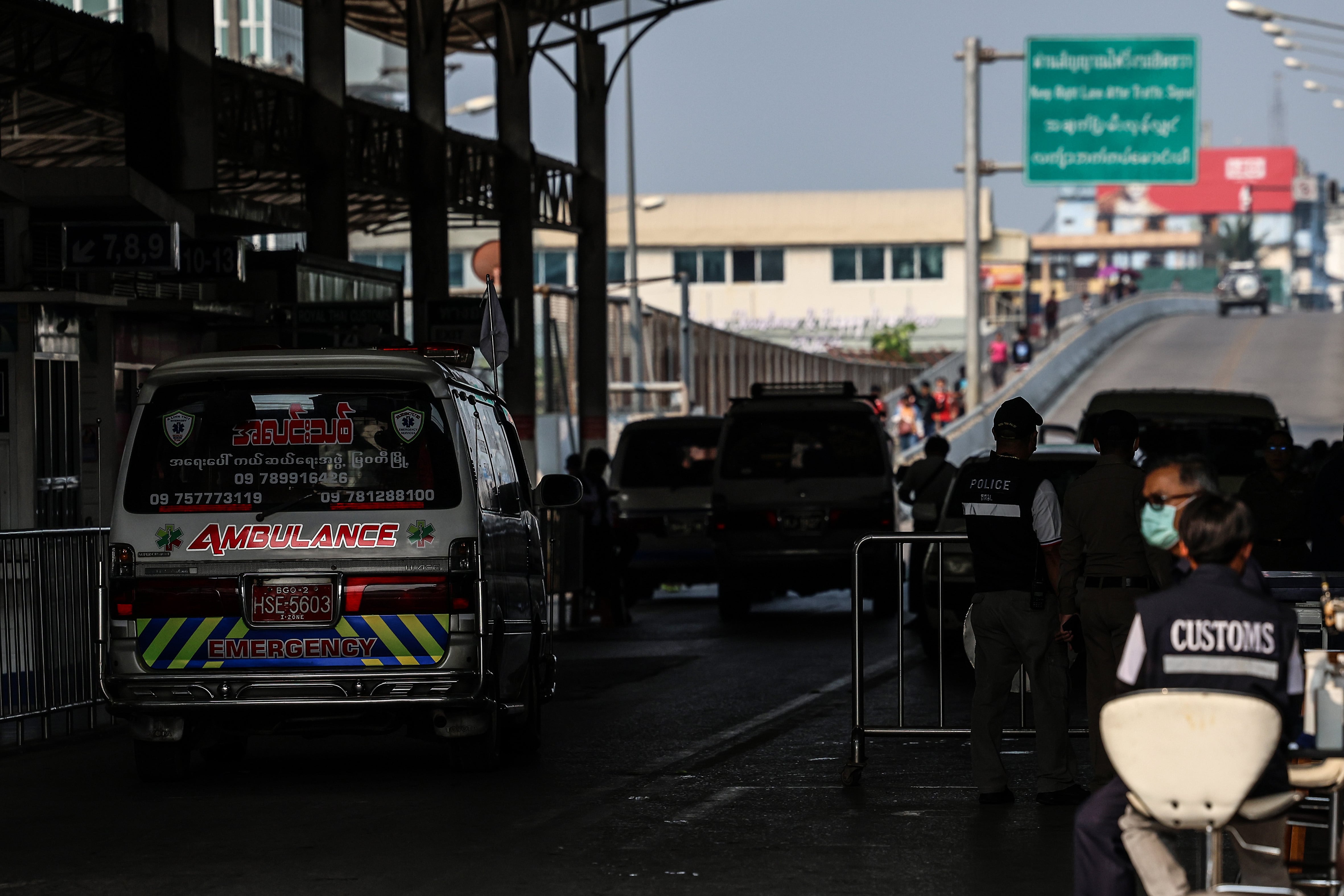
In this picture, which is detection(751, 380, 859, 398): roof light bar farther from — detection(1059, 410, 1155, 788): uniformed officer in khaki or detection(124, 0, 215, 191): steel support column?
detection(1059, 410, 1155, 788): uniformed officer in khaki

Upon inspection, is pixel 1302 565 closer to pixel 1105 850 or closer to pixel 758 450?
pixel 758 450

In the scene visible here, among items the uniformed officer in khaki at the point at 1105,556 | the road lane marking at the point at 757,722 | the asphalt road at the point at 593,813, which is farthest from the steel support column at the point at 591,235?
the uniformed officer in khaki at the point at 1105,556

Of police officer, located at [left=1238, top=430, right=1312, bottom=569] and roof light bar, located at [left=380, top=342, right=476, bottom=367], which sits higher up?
roof light bar, located at [left=380, top=342, right=476, bottom=367]

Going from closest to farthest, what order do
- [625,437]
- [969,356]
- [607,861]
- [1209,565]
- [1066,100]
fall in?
[1209,565], [607,861], [625,437], [1066,100], [969,356]

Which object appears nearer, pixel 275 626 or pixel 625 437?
pixel 275 626

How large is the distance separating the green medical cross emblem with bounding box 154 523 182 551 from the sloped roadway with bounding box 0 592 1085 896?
3.93 ft

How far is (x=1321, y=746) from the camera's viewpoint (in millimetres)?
6199

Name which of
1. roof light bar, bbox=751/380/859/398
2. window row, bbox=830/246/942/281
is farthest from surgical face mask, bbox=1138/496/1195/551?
window row, bbox=830/246/942/281

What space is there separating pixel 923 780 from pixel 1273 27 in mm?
23657

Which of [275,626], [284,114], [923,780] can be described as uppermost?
[284,114]

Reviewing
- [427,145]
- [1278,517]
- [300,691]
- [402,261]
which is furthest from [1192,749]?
[402,261]

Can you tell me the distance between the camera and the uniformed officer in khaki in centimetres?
946

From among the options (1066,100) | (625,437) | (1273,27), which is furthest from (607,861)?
(1066,100)

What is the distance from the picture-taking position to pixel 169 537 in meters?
10.2
